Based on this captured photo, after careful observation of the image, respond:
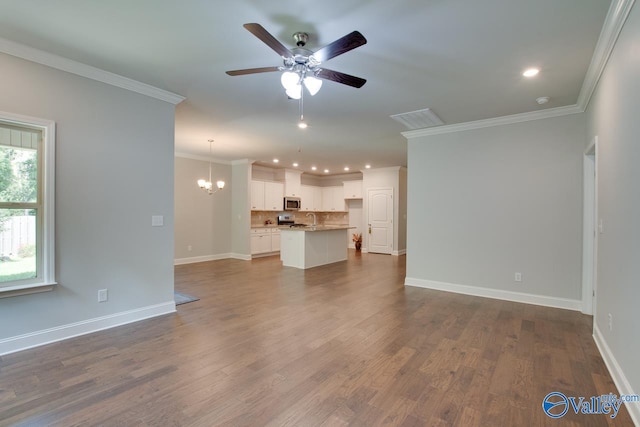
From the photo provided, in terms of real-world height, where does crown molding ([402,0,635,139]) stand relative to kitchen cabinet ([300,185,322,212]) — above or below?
above

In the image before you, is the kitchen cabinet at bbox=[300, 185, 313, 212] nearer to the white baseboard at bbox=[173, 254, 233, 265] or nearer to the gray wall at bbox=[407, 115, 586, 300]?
the white baseboard at bbox=[173, 254, 233, 265]

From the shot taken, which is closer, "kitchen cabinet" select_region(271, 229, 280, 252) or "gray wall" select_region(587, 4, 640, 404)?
"gray wall" select_region(587, 4, 640, 404)

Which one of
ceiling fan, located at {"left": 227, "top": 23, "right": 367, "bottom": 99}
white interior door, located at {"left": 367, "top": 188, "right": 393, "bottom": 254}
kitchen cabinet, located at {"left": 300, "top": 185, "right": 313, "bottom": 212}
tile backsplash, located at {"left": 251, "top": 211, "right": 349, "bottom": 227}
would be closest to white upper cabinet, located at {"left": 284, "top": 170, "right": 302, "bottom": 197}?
kitchen cabinet, located at {"left": 300, "top": 185, "right": 313, "bottom": 212}

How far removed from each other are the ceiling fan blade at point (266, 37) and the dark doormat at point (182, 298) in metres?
3.58

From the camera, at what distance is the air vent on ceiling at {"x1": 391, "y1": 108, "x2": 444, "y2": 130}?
4.30m

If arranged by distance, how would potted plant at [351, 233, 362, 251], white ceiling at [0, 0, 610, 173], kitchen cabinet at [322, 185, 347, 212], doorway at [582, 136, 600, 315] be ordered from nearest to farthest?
white ceiling at [0, 0, 610, 173] → doorway at [582, 136, 600, 315] → potted plant at [351, 233, 362, 251] → kitchen cabinet at [322, 185, 347, 212]

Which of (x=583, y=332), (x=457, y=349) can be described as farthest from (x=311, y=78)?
(x=583, y=332)

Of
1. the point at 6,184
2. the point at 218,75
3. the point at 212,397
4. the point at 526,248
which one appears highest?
the point at 218,75

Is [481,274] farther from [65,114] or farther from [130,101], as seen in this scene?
[65,114]

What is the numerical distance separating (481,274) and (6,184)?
582 cm

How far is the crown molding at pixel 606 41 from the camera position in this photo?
2056mm

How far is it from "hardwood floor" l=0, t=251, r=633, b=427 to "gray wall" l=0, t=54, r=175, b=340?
360mm

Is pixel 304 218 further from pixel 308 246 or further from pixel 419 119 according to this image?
pixel 419 119

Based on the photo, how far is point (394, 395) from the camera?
213 centimetres
